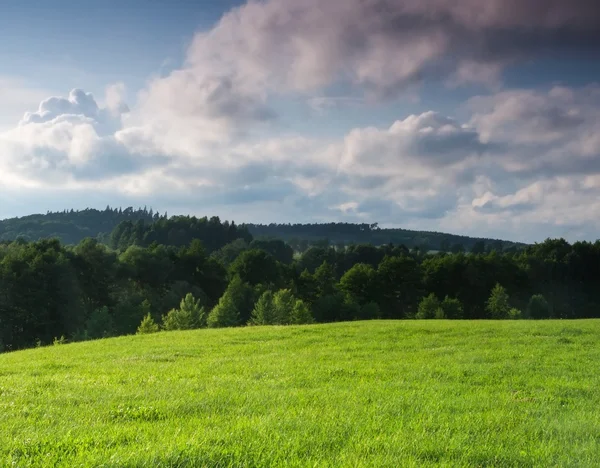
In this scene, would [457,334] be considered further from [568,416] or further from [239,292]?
[239,292]

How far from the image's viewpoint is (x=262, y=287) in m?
95.8

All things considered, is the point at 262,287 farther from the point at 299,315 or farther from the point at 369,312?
the point at 299,315

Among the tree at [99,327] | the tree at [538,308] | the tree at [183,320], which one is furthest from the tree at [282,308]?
the tree at [538,308]

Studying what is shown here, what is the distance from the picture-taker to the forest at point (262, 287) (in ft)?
228

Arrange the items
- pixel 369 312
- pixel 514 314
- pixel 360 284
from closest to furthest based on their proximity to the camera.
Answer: pixel 514 314 → pixel 369 312 → pixel 360 284

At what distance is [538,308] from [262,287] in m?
52.9

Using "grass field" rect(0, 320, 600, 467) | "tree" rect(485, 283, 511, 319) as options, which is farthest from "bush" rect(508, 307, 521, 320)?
"grass field" rect(0, 320, 600, 467)

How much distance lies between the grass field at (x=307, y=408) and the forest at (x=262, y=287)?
50.4 m

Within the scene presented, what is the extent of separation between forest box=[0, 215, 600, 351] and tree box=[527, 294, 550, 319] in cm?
19

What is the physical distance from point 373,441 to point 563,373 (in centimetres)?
998

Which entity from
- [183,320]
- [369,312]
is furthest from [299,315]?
[369,312]

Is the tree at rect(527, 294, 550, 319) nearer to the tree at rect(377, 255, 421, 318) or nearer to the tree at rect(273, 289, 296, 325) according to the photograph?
the tree at rect(377, 255, 421, 318)

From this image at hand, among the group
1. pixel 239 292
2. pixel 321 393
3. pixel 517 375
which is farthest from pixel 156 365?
pixel 239 292

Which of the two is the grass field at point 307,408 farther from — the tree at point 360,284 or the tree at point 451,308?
the tree at point 360,284
